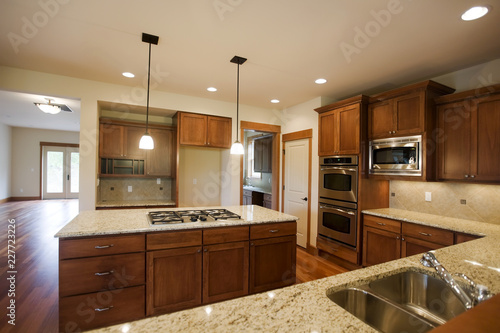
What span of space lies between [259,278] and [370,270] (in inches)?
58.6

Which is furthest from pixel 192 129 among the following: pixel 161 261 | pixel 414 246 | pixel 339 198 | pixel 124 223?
pixel 414 246

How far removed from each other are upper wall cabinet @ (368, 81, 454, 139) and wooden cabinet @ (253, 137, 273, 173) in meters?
2.38

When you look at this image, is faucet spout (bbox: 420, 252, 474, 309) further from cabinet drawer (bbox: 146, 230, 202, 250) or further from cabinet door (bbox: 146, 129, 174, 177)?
cabinet door (bbox: 146, 129, 174, 177)

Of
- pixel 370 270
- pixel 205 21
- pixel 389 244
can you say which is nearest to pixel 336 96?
pixel 389 244

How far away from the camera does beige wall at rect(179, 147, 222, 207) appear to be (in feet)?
15.5

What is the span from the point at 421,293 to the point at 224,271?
1.63 meters

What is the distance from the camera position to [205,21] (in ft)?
Result: 6.71

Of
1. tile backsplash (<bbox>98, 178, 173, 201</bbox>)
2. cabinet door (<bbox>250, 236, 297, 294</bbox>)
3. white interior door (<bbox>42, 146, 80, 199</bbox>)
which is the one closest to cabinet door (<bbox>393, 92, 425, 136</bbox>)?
cabinet door (<bbox>250, 236, 297, 294</bbox>)

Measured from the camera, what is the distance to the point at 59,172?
923 centimetres

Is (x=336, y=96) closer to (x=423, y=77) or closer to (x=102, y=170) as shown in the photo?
(x=423, y=77)

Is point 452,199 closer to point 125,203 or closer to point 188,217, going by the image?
point 188,217

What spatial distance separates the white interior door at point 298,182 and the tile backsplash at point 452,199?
1359 mm

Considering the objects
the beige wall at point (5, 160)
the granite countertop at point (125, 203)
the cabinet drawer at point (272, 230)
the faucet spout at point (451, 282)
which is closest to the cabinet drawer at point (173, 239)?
the cabinet drawer at point (272, 230)

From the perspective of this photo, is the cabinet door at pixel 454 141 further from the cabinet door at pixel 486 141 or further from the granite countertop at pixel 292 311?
the granite countertop at pixel 292 311
